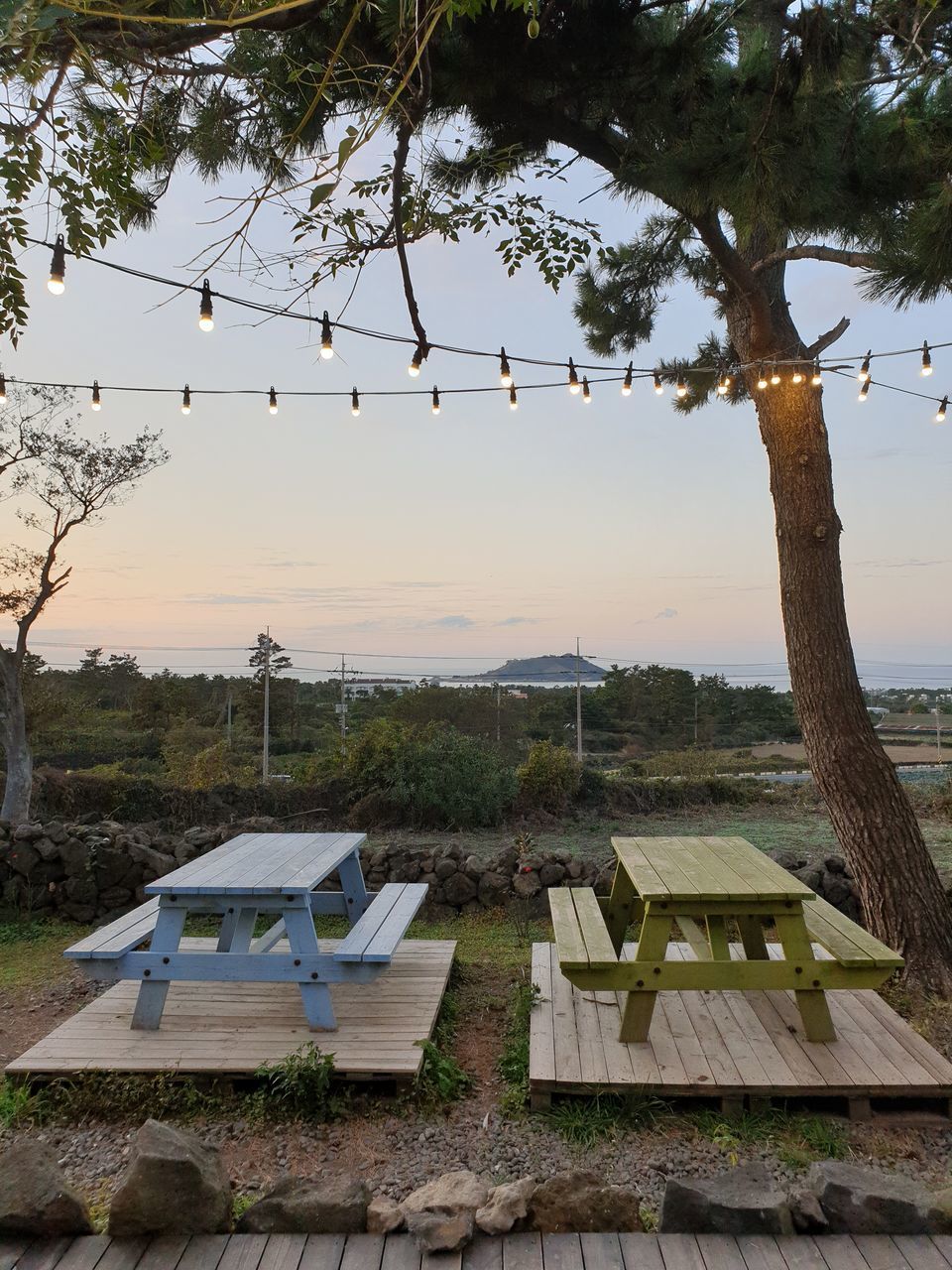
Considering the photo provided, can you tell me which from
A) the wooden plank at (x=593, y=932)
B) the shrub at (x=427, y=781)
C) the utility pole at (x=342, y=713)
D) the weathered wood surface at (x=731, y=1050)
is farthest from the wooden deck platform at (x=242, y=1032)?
the utility pole at (x=342, y=713)

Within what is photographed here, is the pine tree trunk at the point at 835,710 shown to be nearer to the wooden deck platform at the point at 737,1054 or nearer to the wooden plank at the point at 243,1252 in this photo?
the wooden deck platform at the point at 737,1054

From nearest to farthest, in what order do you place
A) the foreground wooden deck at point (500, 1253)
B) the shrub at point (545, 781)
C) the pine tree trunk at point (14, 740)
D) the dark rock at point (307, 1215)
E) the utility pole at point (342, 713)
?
the foreground wooden deck at point (500, 1253)
the dark rock at point (307, 1215)
the pine tree trunk at point (14, 740)
the shrub at point (545, 781)
the utility pole at point (342, 713)

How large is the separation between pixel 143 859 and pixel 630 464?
25.2ft

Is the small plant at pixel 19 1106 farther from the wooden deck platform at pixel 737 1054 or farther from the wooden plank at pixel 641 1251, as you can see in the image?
the wooden plank at pixel 641 1251

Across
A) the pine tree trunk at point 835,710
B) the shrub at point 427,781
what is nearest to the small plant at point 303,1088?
the pine tree trunk at point 835,710

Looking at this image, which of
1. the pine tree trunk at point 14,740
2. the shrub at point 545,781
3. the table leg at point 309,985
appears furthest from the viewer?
the shrub at point 545,781

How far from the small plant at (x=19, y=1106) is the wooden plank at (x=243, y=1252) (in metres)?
1.40

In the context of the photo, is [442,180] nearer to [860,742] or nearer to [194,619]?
[860,742]

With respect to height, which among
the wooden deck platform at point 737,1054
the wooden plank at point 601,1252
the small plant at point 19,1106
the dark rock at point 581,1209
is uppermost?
the dark rock at point 581,1209

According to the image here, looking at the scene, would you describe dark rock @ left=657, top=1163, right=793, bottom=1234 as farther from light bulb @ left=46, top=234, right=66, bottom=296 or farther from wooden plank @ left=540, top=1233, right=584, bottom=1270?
light bulb @ left=46, top=234, right=66, bottom=296

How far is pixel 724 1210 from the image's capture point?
1761 millimetres

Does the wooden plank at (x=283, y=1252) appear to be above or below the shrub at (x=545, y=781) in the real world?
below

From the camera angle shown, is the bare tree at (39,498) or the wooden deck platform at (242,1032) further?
the bare tree at (39,498)

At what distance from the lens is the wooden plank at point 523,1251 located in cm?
167
